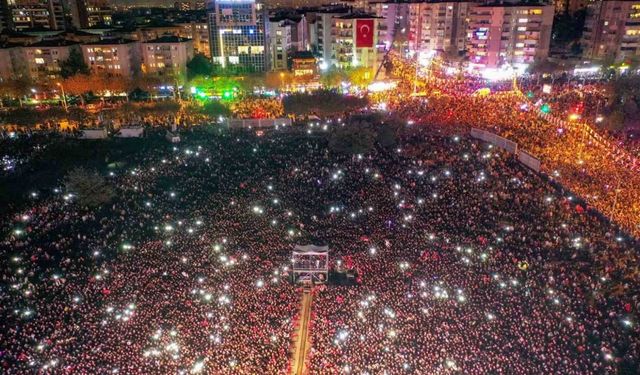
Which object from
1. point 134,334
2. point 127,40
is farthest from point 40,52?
point 134,334

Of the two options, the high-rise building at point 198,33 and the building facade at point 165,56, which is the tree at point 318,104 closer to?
the building facade at point 165,56

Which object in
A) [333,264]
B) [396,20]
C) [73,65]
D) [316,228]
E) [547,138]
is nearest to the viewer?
[333,264]

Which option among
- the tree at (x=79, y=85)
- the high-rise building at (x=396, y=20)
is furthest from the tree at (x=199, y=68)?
the high-rise building at (x=396, y=20)

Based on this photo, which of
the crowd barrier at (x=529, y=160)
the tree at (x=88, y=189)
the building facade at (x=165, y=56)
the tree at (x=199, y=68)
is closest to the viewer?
the tree at (x=88, y=189)

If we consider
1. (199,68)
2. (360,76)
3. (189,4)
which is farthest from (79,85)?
(189,4)

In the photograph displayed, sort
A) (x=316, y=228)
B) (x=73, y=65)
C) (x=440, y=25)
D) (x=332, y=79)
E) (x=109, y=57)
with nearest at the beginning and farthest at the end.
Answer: (x=316, y=228)
(x=73, y=65)
(x=332, y=79)
(x=109, y=57)
(x=440, y=25)

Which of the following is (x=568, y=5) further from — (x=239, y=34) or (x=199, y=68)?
(x=199, y=68)
